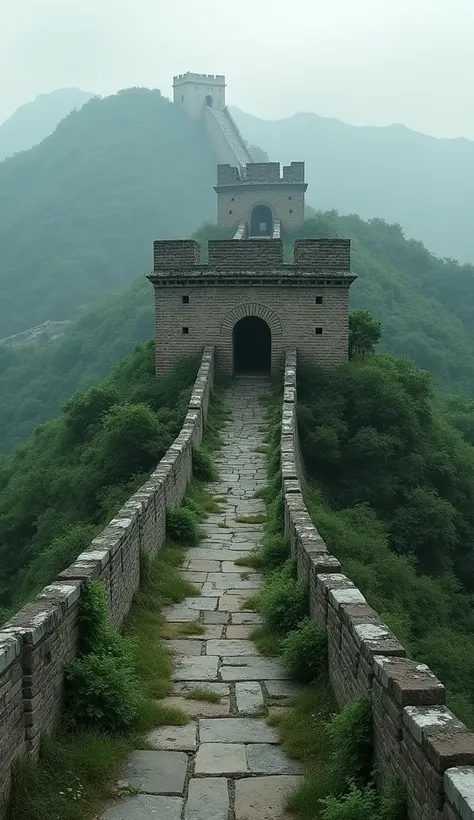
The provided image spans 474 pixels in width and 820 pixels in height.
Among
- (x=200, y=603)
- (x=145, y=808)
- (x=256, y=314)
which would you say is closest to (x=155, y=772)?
(x=145, y=808)

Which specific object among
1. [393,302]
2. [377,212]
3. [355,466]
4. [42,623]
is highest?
[377,212]

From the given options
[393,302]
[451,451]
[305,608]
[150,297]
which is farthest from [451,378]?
[305,608]

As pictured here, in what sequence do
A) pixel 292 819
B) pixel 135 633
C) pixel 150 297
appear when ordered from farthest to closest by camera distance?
1. pixel 150 297
2. pixel 135 633
3. pixel 292 819

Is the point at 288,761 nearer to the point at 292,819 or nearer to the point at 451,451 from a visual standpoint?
the point at 292,819

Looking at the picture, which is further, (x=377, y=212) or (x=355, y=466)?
(x=377, y=212)

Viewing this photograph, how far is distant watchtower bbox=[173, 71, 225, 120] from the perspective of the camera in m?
69.3

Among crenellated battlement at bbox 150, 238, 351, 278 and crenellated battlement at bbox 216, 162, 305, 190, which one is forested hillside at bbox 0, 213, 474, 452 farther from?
crenellated battlement at bbox 150, 238, 351, 278

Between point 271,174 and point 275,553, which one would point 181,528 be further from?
point 271,174

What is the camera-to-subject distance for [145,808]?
4.61 meters

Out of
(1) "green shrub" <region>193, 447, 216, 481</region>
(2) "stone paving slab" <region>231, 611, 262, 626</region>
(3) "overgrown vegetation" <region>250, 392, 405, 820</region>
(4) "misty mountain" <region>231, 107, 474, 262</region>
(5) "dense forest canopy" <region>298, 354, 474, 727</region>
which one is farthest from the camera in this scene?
(4) "misty mountain" <region>231, 107, 474, 262</region>

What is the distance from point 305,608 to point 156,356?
12.2m

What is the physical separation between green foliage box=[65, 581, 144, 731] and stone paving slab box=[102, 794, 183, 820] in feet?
2.50

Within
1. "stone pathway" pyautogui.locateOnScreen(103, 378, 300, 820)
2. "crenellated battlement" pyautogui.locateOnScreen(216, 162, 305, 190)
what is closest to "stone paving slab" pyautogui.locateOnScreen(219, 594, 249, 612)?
"stone pathway" pyautogui.locateOnScreen(103, 378, 300, 820)

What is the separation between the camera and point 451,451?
17.5 metres
